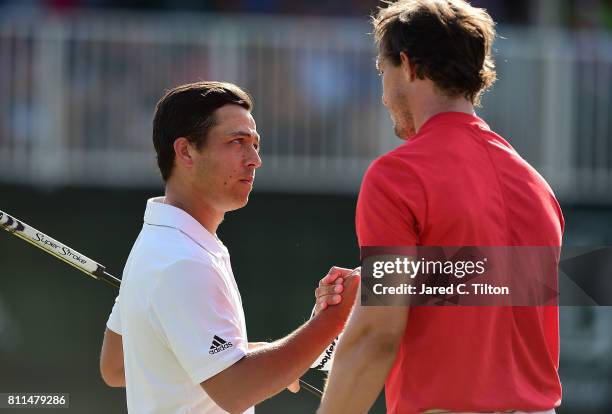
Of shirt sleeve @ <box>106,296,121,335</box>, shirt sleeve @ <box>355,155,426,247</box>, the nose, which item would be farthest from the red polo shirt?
shirt sleeve @ <box>106,296,121,335</box>

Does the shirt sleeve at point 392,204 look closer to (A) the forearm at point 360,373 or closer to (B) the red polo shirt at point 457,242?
(B) the red polo shirt at point 457,242

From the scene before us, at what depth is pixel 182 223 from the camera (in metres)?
3.73

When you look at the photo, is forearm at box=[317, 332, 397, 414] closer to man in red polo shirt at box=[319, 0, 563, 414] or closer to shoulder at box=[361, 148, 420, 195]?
man in red polo shirt at box=[319, 0, 563, 414]

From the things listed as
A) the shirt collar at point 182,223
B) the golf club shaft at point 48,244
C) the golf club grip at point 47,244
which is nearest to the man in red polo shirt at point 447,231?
the shirt collar at point 182,223

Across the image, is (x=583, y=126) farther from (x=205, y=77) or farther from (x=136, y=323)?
(x=136, y=323)

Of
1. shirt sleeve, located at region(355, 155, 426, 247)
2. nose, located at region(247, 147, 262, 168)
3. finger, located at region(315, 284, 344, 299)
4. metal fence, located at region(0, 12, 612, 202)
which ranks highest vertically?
metal fence, located at region(0, 12, 612, 202)

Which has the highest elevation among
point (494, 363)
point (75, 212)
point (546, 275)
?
point (75, 212)

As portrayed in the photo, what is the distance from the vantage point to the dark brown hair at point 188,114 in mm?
3844

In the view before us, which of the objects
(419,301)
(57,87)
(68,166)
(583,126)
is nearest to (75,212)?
(68,166)

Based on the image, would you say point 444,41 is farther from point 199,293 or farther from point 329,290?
point 199,293

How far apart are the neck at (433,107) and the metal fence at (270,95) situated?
6.33 meters

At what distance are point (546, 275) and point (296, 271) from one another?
6.34 metres

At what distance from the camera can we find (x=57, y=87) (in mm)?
9531

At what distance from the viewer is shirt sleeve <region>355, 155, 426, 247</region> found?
119 inches
